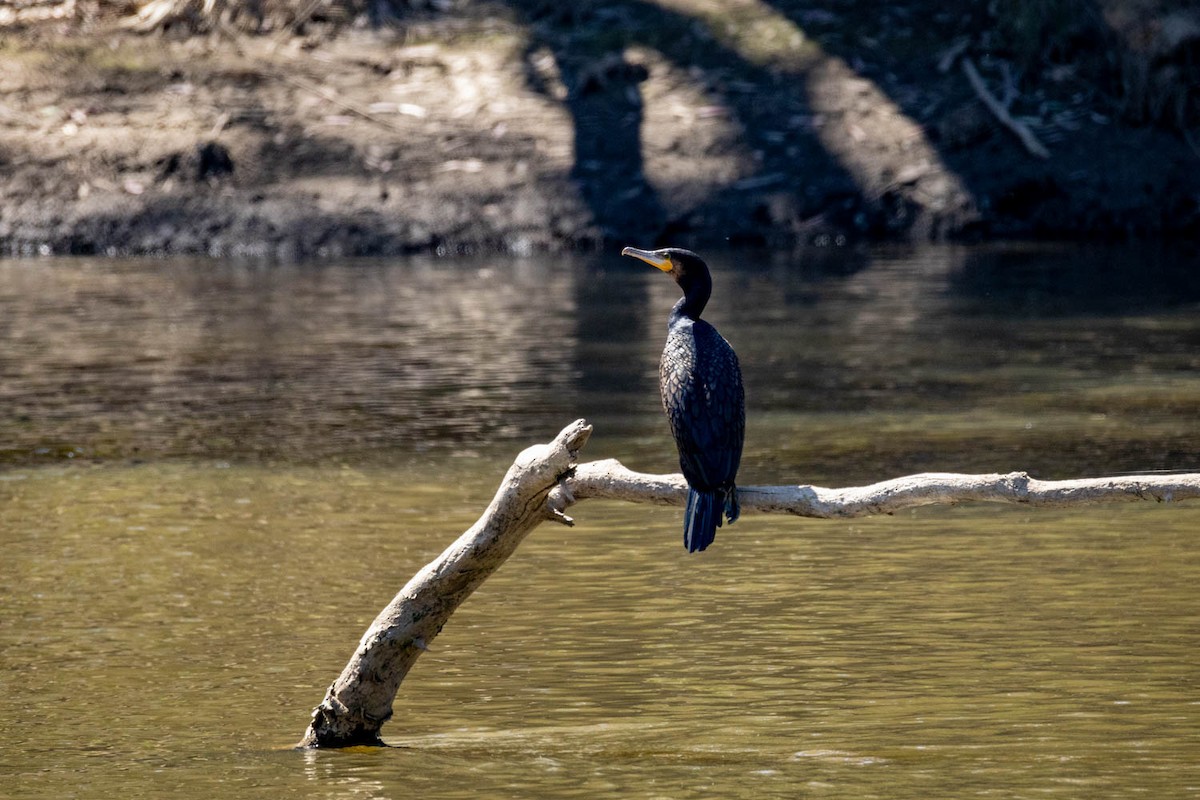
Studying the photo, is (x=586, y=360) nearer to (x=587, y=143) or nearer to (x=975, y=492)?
(x=587, y=143)

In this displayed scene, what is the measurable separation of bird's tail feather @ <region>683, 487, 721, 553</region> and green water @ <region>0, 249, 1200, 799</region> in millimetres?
698

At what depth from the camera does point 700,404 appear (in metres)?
6.30

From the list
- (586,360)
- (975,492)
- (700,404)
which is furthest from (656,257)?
(586,360)

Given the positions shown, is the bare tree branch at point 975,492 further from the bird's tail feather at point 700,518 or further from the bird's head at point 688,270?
the bird's head at point 688,270

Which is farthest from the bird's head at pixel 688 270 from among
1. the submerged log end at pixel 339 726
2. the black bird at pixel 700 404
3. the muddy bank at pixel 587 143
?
the muddy bank at pixel 587 143

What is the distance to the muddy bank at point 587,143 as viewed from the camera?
856 inches

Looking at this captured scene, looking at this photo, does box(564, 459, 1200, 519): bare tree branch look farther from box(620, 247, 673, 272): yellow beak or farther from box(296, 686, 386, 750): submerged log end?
box(296, 686, 386, 750): submerged log end

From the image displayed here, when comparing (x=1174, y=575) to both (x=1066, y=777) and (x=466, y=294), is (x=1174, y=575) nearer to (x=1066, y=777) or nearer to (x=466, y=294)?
(x=1066, y=777)

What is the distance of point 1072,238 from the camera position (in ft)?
71.7

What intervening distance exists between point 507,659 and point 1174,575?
2802 millimetres

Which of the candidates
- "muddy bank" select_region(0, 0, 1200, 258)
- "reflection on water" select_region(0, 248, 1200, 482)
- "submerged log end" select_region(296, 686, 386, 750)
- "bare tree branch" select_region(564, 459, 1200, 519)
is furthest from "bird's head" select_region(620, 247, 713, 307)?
"muddy bank" select_region(0, 0, 1200, 258)

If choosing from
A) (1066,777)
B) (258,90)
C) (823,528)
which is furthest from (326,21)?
(1066,777)

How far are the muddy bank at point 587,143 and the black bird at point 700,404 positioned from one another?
14641mm

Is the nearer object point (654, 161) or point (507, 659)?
point (507, 659)
